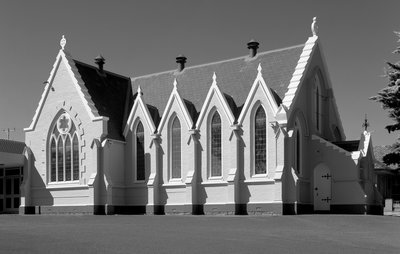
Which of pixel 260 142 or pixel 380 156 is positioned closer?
pixel 260 142

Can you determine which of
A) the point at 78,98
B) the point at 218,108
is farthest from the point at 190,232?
the point at 78,98

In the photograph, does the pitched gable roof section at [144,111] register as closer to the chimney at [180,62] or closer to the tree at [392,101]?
the chimney at [180,62]

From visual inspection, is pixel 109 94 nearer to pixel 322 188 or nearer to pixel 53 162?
pixel 53 162

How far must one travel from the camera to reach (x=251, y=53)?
43.9 metres

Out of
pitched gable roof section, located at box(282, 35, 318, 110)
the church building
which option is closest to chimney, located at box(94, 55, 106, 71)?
the church building

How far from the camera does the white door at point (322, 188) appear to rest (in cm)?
3859

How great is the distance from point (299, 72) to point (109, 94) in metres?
16.4

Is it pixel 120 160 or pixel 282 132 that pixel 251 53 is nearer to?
pixel 282 132

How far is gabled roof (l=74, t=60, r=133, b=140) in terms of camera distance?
4403 centimetres

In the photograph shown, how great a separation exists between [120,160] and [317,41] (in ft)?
57.5

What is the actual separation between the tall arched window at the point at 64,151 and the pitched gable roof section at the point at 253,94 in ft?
45.7

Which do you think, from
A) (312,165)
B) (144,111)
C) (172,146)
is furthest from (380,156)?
(144,111)

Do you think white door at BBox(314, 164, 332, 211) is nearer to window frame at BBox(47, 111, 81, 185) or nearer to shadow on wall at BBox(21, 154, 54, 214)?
window frame at BBox(47, 111, 81, 185)

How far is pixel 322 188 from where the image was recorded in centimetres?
3894
